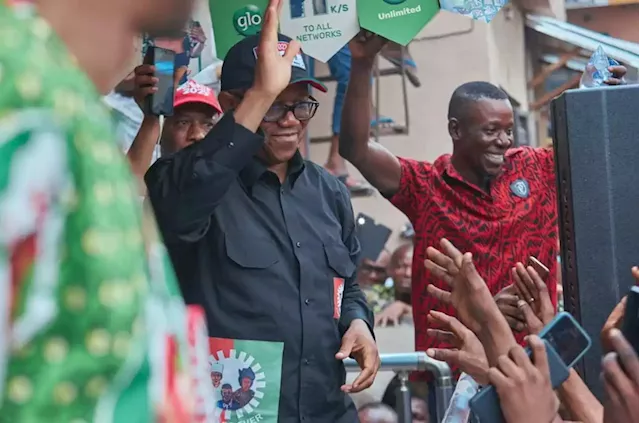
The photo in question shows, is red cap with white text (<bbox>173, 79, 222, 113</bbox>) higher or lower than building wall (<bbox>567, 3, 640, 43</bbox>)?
lower

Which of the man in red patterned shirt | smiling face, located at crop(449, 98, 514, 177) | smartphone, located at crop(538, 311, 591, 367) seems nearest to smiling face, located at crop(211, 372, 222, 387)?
smartphone, located at crop(538, 311, 591, 367)

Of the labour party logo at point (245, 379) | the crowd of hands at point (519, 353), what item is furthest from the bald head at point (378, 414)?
the crowd of hands at point (519, 353)

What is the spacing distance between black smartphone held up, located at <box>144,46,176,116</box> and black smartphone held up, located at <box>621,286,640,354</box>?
133cm

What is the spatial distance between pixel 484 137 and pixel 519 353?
77.5 inches

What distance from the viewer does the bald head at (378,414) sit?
3771 mm

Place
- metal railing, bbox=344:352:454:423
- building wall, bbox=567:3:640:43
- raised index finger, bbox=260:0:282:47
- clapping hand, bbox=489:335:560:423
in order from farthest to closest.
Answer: building wall, bbox=567:3:640:43, metal railing, bbox=344:352:454:423, raised index finger, bbox=260:0:282:47, clapping hand, bbox=489:335:560:423

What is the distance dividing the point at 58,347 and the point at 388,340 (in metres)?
4.82

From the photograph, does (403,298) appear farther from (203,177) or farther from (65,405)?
(65,405)

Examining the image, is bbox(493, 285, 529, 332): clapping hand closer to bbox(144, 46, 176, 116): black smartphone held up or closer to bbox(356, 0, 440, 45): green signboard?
bbox(356, 0, 440, 45): green signboard

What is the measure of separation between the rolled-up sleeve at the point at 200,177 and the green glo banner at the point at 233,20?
1.41 feet

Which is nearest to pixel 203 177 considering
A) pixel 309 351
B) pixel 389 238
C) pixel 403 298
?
pixel 309 351

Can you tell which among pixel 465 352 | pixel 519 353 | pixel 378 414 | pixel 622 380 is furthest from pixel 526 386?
pixel 378 414

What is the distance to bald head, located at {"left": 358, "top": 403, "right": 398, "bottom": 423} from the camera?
3.77 m

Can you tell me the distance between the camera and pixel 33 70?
2.01 ft
